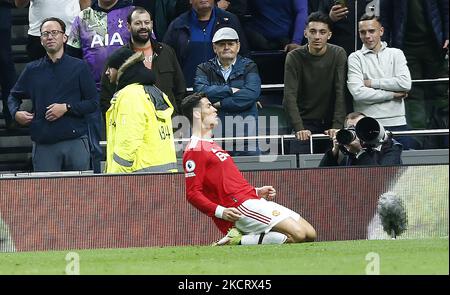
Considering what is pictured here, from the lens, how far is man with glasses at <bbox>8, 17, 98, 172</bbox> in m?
16.6

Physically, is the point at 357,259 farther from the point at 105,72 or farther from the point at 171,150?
the point at 105,72

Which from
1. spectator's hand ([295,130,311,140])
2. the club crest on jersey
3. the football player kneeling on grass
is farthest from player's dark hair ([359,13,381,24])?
the club crest on jersey

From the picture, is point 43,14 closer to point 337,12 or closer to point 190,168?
point 337,12


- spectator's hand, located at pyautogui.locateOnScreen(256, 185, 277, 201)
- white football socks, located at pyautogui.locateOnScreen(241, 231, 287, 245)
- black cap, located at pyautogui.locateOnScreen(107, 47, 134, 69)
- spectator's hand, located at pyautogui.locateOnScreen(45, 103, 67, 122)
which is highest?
black cap, located at pyautogui.locateOnScreen(107, 47, 134, 69)

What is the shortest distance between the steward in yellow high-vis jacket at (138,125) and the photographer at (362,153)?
1.85m

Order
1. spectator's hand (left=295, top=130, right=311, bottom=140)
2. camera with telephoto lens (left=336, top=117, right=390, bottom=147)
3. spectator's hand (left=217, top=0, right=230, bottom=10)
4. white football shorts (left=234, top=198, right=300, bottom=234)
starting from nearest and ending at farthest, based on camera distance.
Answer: white football shorts (left=234, top=198, right=300, bottom=234), camera with telephoto lens (left=336, top=117, right=390, bottom=147), spectator's hand (left=295, top=130, right=311, bottom=140), spectator's hand (left=217, top=0, right=230, bottom=10)

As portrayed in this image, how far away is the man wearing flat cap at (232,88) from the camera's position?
1664 cm

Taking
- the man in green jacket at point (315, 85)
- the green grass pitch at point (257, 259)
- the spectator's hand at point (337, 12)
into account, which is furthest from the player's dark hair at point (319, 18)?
the green grass pitch at point (257, 259)

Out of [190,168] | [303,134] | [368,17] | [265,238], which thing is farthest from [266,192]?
[368,17]

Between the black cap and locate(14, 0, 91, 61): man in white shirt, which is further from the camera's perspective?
locate(14, 0, 91, 61): man in white shirt

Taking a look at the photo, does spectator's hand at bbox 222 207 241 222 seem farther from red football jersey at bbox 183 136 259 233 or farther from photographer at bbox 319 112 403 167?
photographer at bbox 319 112 403 167

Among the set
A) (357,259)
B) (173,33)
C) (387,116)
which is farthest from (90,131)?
(357,259)

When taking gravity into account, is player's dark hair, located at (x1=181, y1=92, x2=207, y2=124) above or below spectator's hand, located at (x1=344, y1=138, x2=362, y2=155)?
above
